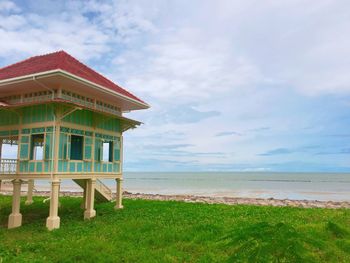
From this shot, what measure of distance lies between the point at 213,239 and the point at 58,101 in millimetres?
10053

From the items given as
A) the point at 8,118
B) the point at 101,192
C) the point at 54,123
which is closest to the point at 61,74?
the point at 54,123

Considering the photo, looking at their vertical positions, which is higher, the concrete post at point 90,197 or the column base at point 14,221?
the concrete post at point 90,197

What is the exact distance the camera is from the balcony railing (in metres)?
19.2

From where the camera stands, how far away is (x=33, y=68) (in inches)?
786

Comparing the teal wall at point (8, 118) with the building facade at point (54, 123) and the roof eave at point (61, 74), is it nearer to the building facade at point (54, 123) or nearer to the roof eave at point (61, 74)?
the building facade at point (54, 123)

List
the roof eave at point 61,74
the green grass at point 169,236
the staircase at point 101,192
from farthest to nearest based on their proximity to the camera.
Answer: the staircase at point 101,192, the roof eave at point 61,74, the green grass at point 169,236

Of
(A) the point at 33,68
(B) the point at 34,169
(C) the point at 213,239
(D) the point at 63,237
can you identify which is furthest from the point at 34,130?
(C) the point at 213,239

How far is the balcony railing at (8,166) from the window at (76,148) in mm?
3114

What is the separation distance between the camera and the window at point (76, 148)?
20875mm

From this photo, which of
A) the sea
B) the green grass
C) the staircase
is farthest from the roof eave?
the sea

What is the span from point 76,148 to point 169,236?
8.83m

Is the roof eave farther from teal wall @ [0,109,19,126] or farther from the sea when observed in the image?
the sea

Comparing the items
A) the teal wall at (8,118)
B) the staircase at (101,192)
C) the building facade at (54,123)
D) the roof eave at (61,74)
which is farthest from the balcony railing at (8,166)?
the staircase at (101,192)

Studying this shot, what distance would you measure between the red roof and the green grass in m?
8.06
